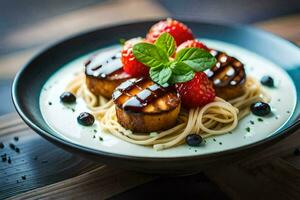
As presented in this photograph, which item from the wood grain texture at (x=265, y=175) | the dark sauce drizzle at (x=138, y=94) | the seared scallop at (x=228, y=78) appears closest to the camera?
the wood grain texture at (x=265, y=175)

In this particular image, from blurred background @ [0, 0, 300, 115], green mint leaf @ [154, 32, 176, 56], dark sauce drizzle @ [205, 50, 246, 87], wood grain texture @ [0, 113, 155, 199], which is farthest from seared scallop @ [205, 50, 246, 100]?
blurred background @ [0, 0, 300, 115]

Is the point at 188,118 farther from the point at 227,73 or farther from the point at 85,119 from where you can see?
the point at 85,119

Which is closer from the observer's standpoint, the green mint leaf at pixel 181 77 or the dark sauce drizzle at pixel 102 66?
the green mint leaf at pixel 181 77

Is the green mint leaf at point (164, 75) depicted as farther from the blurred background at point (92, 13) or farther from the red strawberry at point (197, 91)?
the blurred background at point (92, 13)

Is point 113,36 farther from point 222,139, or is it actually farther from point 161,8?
point 222,139

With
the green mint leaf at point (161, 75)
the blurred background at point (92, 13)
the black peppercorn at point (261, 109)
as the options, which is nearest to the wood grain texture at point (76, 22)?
the blurred background at point (92, 13)

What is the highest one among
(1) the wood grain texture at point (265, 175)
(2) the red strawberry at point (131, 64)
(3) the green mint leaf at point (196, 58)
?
(3) the green mint leaf at point (196, 58)

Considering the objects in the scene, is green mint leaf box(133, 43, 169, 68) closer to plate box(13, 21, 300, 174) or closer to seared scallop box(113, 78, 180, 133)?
seared scallop box(113, 78, 180, 133)

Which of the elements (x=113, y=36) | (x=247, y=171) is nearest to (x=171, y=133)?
(x=247, y=171)
